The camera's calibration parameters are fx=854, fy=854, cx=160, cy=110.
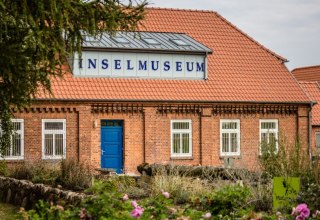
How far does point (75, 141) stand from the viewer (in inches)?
1313

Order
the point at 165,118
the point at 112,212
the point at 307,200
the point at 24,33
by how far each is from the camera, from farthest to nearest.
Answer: the point at 165,118, the point at 24,33, the point at 307,200, the point at 112,212

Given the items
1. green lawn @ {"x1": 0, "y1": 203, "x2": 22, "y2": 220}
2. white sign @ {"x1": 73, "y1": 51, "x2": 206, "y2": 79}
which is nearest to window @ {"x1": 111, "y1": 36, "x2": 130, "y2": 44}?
white sign @ {"x1": 73, "y1": 51, "x2": 206, "y2": 79}

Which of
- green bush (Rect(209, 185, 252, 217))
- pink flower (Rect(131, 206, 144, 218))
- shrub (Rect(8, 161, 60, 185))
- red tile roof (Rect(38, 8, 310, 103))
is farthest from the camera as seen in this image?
red tile roof (Rect(38, 8, 310, 103))

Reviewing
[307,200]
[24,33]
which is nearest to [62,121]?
[24,33]

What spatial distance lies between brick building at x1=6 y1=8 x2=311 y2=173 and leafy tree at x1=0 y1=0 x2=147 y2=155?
1050cm

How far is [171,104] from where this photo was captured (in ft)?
115

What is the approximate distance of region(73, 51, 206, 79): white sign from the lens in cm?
3450

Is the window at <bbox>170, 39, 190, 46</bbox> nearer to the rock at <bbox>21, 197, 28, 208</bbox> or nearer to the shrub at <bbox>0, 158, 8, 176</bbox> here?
the shrub at <bbox>0, 158, 8, 176</bbox>

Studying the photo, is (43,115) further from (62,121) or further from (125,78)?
(125,78)

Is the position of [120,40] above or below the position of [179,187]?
above

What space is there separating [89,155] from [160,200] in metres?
22.3

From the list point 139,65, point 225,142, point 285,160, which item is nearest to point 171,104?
point 139,65

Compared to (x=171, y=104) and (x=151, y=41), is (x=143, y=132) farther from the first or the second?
(x=151, y=41)

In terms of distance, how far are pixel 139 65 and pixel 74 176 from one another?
14491mm
